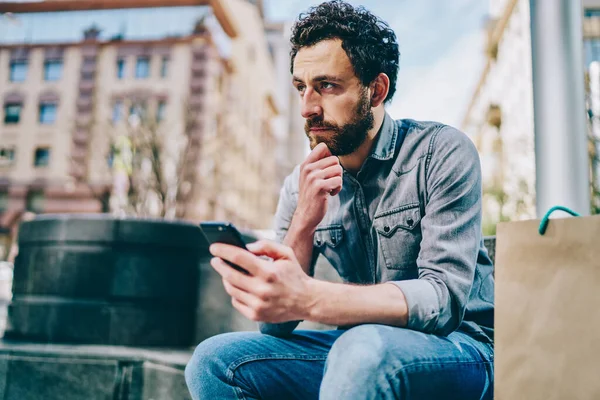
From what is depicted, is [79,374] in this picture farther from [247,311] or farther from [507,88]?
[507,88]

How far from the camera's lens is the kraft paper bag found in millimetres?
1035

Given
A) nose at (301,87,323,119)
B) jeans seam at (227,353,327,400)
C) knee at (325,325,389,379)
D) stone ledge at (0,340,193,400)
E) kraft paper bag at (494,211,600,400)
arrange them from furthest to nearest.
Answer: stone ledge at (0,340,193,400) → nose at (301,87,323,119) → jeans seam at (227,353,327,400) → knee at (325,325,389,379) → kraft paper bag at (494,211,600,400)

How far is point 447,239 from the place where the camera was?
4.73 feet

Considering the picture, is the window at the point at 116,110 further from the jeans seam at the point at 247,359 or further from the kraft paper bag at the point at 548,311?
the kraft paper bag at the point at 548,311

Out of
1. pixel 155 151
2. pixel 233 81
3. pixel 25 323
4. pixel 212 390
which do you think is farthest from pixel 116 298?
pixel 233 81

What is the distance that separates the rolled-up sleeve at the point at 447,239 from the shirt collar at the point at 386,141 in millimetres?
161

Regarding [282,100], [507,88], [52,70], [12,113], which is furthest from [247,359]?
[282,100]

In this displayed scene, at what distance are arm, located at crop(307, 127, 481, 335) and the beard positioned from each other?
0.82ft

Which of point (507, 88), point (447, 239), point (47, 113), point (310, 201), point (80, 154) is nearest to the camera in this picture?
point (447, 239)

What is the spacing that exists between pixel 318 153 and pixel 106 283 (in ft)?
5.78

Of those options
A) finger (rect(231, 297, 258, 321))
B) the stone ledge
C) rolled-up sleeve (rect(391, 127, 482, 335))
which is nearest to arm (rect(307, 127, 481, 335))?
rolled-up sleeve (rect(391, 127, 482, 335))

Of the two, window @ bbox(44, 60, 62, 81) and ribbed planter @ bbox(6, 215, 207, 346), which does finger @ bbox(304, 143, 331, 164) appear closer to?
ribbed planter @ bbox(6, 215, 207, 346)

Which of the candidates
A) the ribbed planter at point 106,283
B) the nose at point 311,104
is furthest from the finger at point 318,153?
the ribbed planter at point 106,283

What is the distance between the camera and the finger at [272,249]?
1.27m
